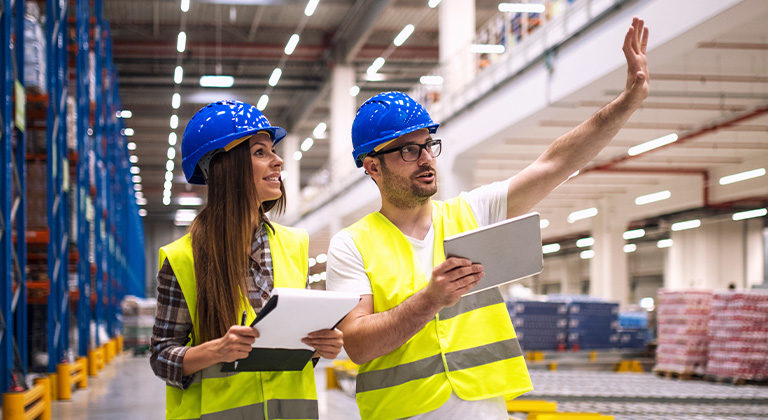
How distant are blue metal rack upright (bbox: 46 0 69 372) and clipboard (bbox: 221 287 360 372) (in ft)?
23.7

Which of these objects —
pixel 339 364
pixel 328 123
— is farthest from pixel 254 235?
pixel 328 123

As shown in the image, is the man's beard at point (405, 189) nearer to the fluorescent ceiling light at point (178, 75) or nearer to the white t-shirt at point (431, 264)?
the white t-shirt at point (431, 264)

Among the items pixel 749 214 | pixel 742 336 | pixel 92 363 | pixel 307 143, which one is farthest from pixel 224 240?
pixel 307 143

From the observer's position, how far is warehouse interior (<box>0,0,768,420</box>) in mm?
8859

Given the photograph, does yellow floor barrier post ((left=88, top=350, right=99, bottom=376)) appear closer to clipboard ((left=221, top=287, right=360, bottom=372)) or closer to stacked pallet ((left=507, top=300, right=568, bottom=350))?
stacked pallet ((left=507, top=300, right=568, bottom=350))

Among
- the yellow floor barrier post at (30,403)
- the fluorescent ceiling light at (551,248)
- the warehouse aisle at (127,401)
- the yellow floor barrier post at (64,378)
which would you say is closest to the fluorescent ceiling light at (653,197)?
the warehouse aisle at (127,401)

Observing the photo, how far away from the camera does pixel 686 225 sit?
26859mm

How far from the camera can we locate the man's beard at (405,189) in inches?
104

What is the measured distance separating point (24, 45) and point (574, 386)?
747 cm

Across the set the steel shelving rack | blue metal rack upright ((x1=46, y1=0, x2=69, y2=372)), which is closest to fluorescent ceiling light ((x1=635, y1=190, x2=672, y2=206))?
the steel shelving rack

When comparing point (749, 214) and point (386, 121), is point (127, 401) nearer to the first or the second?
point (386, 121)

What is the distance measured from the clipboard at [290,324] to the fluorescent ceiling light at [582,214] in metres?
24.8

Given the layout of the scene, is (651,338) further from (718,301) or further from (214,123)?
(214,123)

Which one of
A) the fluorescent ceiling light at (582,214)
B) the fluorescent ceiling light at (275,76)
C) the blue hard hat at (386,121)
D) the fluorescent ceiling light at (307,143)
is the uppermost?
the fluorescent ceiling light at (275,76)
